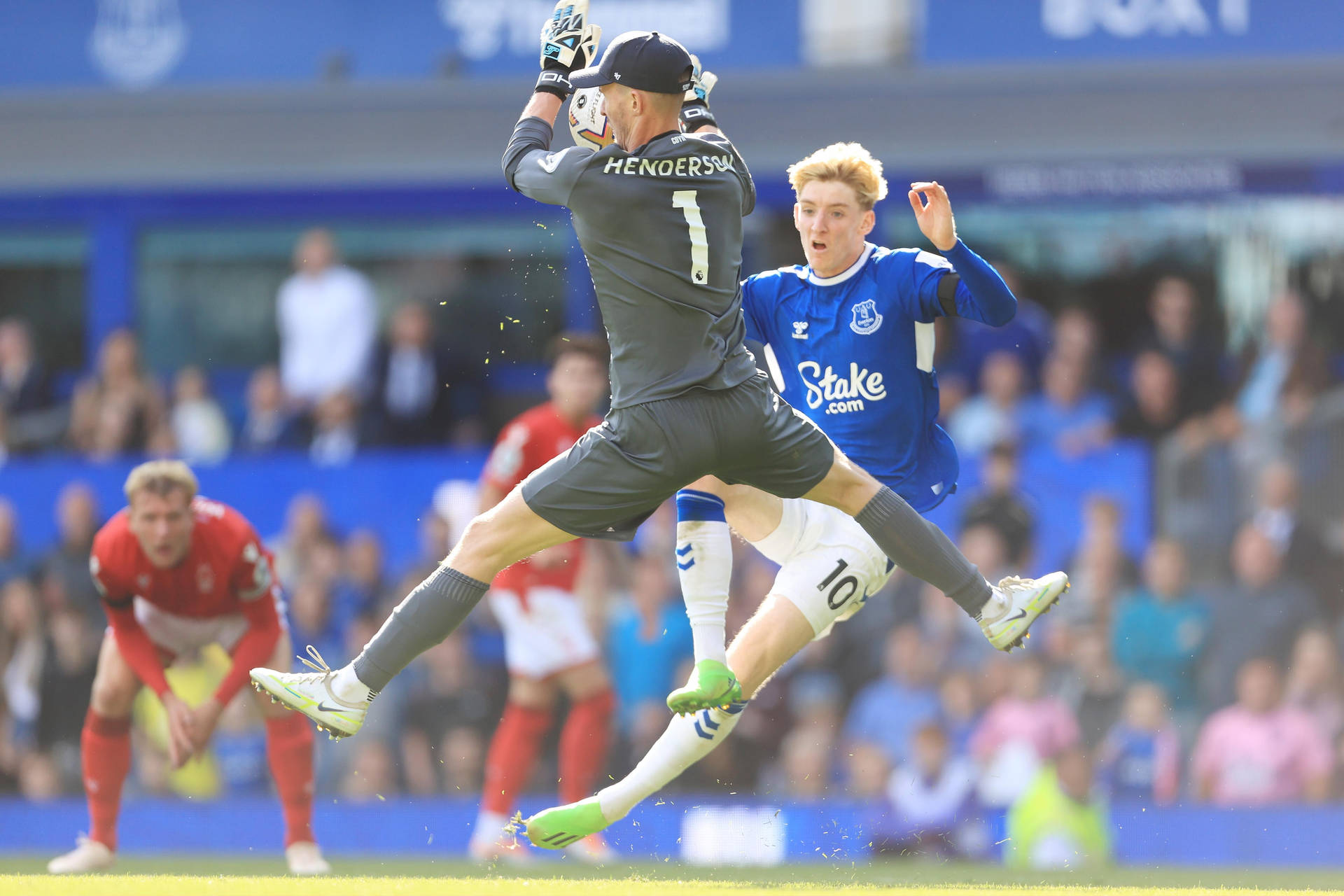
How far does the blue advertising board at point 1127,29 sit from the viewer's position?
12.8m

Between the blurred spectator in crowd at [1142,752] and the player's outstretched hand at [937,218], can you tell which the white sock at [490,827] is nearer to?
the blurred spectator in crowd at [1142,752]

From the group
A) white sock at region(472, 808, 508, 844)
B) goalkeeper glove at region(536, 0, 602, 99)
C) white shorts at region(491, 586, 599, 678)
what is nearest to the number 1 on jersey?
goalkeeper glove at region(536, 0, 602, 99)

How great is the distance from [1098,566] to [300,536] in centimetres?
507

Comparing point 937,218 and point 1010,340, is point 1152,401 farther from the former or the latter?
point 937,218

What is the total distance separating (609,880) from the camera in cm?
801

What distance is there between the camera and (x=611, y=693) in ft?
33.5

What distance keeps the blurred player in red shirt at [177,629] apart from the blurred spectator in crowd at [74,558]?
389cm

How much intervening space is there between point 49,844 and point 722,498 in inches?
244

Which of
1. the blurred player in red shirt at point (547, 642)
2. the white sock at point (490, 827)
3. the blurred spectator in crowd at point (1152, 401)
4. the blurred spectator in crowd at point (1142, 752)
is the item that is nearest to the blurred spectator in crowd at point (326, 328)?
the blurred player in red shirt at point (547, 642)

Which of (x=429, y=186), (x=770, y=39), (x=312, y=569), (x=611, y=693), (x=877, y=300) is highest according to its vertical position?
(x=770, y=39)

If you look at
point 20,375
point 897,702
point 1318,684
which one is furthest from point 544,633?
point 20,375

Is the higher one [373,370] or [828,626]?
[373,370]

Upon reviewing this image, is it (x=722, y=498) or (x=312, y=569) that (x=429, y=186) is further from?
(x=722, y=498)

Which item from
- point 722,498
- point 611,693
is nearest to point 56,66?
point 611,693
